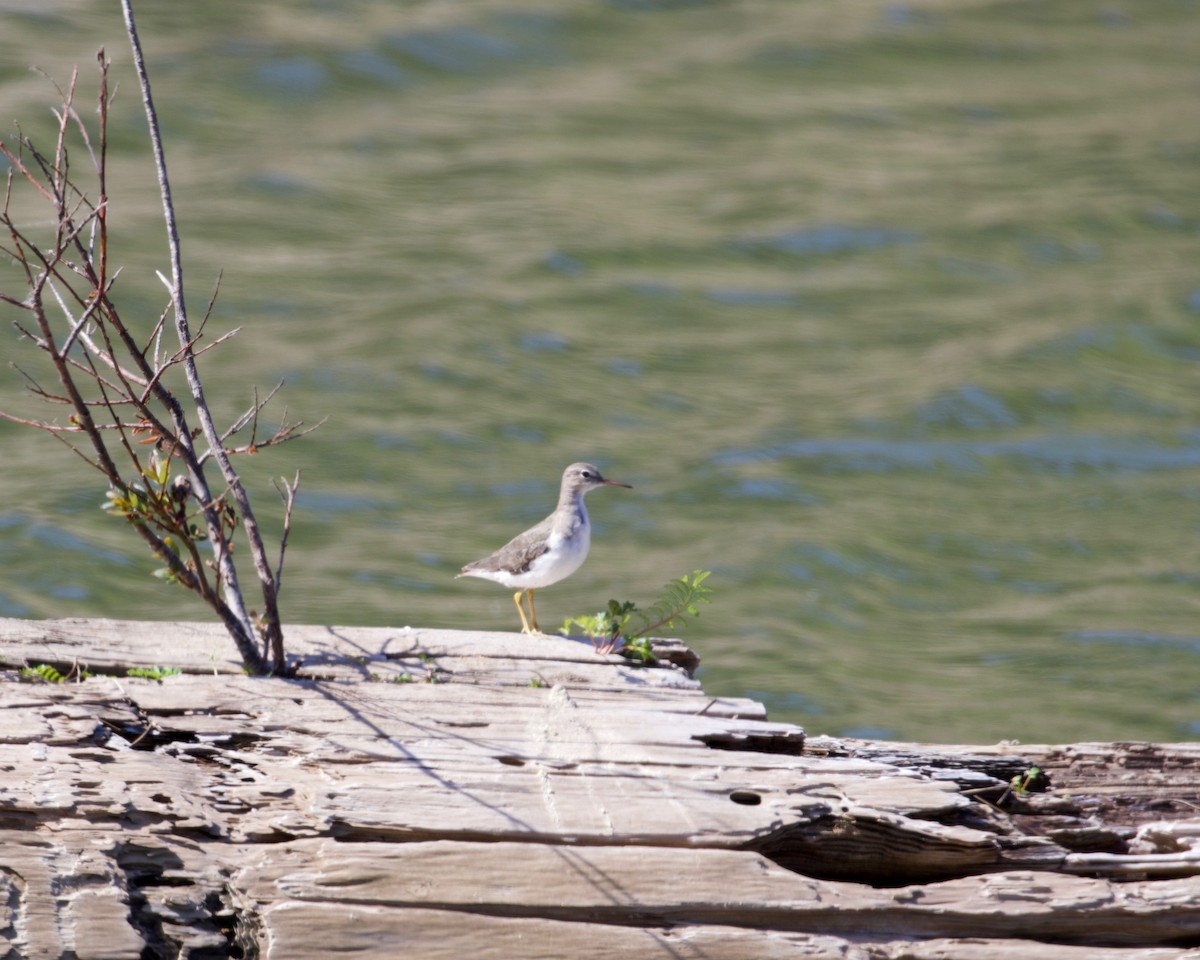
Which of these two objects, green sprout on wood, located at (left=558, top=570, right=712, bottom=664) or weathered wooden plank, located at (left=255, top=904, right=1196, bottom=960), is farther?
green sprout on wood, located at (left=558, top=570, right=712, bottom=664)

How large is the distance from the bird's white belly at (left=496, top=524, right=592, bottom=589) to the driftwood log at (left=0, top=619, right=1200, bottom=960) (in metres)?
1.20

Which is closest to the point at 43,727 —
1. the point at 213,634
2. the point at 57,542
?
the point at 213,634

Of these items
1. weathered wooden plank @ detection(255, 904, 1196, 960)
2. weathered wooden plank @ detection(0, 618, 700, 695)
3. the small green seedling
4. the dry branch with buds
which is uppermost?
the dry branch with buds

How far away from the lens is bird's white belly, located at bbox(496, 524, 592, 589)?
5.91m

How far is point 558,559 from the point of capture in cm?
589

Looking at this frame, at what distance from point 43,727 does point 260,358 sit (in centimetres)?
888

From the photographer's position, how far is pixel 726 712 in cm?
463

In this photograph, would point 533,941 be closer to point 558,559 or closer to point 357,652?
point 357,652

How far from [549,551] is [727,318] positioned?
847cm

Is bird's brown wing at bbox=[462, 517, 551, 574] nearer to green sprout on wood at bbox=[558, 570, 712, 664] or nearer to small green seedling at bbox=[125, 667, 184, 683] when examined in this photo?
green sprout on wood at bbox=[558, 570, 712, 664]

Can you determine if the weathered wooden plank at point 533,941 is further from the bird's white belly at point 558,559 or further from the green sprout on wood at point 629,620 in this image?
the bird's white belly at point 558,559

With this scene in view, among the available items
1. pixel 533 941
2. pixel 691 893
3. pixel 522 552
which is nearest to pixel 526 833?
pixel 533 941

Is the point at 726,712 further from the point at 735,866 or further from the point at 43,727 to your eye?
the point at 43,727

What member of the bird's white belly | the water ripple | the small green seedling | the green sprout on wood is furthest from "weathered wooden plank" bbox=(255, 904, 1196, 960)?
the water ripple
